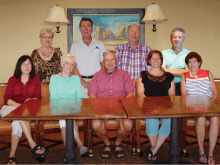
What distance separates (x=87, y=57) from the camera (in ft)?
11.9

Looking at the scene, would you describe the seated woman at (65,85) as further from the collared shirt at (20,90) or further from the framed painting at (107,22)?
the framed painting at (107,22)

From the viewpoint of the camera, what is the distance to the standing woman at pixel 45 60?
130 inches

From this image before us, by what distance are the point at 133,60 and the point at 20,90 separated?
154cm

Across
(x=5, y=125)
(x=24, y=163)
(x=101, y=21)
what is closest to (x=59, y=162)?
(x=24, y=163)

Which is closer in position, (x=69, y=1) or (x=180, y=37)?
(x=180, y=37)

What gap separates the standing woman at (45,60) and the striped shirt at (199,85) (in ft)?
5.79

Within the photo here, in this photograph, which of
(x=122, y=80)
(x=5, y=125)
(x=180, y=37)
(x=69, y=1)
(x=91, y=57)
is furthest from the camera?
(x=69, y=1)

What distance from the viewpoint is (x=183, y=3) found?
181 inches

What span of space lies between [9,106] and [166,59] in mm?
2105

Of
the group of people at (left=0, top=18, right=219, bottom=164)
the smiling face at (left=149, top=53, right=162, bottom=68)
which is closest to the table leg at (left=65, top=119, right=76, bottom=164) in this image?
the group of people at (left=0, top=18, right=219, bottom=164)

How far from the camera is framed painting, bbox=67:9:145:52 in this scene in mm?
4527

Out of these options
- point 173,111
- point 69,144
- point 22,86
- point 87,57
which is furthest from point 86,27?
point 173,111

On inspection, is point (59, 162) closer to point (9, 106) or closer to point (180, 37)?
point (9, 106)

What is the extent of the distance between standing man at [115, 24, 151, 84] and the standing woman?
0.91 metres
